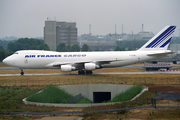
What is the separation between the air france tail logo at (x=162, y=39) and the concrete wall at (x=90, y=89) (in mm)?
17220

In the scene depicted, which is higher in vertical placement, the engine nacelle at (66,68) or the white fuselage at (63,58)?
the white fuselage at (63,58)

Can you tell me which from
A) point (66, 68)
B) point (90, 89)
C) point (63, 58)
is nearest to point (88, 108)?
point (90, 89)

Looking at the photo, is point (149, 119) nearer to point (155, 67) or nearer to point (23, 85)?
point (23, 85)

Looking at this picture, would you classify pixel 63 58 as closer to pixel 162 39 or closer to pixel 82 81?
pixel 82 81

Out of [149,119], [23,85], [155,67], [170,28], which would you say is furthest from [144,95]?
[155,67]

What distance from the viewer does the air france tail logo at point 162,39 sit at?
173 ft

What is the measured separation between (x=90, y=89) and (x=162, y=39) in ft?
69.5

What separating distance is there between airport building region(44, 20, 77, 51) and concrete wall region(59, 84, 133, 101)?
132 meters

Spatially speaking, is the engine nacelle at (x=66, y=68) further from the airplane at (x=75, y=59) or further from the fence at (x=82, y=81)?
the fence at (x=82, y=81)

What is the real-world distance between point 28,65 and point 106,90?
1839cm

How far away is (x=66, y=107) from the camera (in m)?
29.4

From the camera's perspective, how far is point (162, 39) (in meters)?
53.0

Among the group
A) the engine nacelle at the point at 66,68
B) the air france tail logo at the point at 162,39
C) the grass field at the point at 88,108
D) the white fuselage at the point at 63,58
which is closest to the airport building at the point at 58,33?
the white fuselage at the point at 63,58

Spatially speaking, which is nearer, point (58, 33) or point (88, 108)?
point (88, 108)
